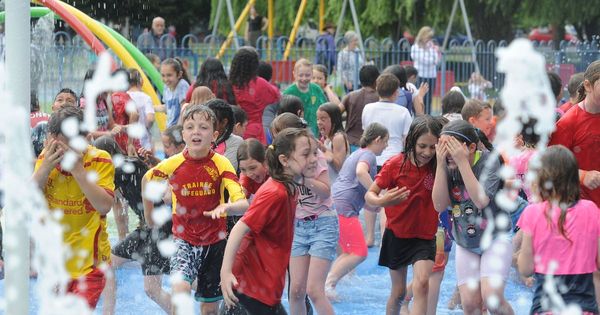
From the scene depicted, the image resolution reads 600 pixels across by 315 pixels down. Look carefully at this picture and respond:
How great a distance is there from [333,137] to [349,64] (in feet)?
30.7

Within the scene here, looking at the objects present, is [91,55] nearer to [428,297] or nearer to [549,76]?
[549,76]

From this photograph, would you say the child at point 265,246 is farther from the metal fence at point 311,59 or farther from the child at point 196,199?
the metal fence at point 311,59

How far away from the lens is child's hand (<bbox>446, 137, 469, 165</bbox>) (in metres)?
5.92

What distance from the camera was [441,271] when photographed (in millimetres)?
6938

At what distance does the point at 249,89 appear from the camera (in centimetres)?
972

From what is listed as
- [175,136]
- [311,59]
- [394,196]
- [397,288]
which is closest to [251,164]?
[175,136]

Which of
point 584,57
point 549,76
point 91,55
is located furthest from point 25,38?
point 584,57

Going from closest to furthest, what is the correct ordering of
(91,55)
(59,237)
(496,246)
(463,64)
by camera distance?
(59,237) → (496,246) → (91,55) → (463,64)

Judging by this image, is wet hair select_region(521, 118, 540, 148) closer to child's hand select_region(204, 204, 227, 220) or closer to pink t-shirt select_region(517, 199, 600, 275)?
pink t-shirt select_region(517, 199, 600, 275)

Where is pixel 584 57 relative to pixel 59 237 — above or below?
above

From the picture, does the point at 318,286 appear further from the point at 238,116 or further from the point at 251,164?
the point at 238,116

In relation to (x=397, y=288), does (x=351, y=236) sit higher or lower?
higher

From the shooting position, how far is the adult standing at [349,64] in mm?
17547

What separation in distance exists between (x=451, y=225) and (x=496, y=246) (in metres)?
0.37
